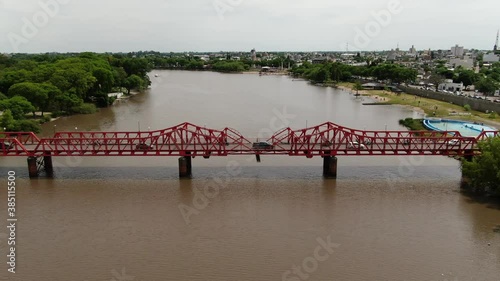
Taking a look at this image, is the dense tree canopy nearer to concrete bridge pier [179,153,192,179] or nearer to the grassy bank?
concrete bridge pier [179,153,192,179]

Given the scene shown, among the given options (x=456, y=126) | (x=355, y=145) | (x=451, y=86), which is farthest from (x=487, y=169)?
(x=451, y=86)

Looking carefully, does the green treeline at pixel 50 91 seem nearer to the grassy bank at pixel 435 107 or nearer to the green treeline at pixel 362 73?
the grassy bank at pixel 435 107

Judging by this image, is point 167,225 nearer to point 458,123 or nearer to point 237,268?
point 237,268

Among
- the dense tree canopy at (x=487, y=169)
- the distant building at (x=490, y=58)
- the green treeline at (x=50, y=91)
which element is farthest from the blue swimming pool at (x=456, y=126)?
the distant building at (x=490, y=58)

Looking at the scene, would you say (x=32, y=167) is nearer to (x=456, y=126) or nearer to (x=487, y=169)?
(x=487, y=169)

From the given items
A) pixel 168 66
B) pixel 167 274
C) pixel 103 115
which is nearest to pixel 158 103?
pixel 103 115

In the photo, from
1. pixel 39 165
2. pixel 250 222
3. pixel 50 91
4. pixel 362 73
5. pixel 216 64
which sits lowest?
pixel 250 222
